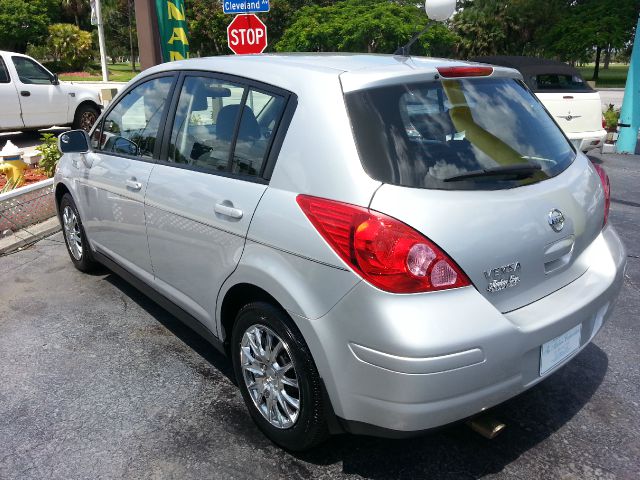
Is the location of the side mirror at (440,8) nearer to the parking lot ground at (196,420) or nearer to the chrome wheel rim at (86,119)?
the parking lot ground at (196,420)

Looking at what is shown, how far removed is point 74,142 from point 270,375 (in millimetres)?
2464

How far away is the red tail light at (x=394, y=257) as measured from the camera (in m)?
1.99

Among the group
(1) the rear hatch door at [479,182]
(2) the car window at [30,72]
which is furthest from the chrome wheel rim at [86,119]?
(1) the rear hatch door at [479,182]

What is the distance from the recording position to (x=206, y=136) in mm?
2955

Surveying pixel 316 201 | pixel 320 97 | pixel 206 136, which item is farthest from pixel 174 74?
pixel 316 201

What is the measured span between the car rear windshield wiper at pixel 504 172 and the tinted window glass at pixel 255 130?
827mm

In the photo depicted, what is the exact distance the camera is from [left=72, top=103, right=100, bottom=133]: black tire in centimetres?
1216

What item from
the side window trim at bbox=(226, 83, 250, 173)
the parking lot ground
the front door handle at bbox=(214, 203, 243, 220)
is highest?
the side window trim at bbox=(226, 83, 250, 173)

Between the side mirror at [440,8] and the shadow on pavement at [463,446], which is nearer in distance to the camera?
the shadow on pavement at [463,446]

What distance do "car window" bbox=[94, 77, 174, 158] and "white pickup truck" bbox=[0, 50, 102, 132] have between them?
8.44 m

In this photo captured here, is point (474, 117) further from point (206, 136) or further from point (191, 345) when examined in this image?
point (191, 345)

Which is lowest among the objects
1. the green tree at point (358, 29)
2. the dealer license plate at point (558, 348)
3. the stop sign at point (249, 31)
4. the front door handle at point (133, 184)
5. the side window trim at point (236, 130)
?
the dealer license plate at point (558, 348)

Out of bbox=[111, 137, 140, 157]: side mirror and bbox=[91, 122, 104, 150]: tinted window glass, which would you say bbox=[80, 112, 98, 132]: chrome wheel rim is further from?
bbox=[111, 137, 140, 157]: side mirror

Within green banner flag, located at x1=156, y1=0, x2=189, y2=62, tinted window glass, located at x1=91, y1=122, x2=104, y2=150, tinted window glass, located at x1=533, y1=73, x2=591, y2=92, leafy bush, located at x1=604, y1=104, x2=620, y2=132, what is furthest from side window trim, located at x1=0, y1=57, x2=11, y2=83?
leafy bush, located at x1=604, y1=104, x2=620, y2=132
